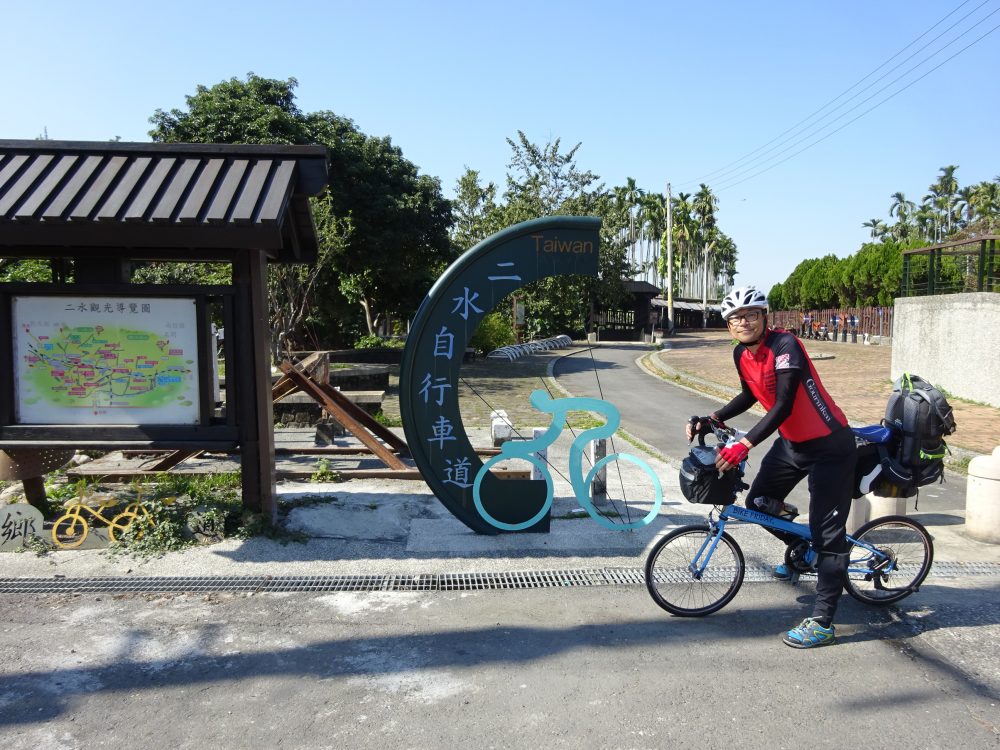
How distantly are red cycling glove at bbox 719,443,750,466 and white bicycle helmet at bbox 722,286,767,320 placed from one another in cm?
77

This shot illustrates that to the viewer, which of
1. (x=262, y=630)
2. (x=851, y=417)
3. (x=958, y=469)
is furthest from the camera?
(x=851, y=417)

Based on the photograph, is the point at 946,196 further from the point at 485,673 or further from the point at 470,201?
the point at 485,673

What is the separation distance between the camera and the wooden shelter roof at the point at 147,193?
16.5ft

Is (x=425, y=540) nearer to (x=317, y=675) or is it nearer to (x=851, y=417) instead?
(x=317, y=675)

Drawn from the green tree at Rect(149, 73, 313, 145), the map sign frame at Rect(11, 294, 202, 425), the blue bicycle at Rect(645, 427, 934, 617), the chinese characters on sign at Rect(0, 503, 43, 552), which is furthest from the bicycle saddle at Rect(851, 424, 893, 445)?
the green tree at Rect(149, 73, 313, 145)

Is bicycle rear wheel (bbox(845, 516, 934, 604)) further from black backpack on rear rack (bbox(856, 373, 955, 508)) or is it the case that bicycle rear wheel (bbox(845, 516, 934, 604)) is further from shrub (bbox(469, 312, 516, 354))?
shrub (bbox(469, 312, 516, 354))

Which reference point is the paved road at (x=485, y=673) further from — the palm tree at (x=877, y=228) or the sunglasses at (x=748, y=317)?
the palm tree at (x=877, y=228)

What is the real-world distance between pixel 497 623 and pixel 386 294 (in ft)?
76.8

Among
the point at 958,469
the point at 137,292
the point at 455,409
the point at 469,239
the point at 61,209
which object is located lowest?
the point at 958,469

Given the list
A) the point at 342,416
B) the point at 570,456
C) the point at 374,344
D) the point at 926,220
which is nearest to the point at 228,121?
the point at 374,344

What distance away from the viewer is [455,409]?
579cm

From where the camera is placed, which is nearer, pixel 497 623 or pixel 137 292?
pixel 497 623

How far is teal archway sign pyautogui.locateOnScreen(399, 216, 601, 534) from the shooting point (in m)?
5.66

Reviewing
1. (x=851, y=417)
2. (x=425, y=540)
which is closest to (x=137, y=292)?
(x=425, y=540)
